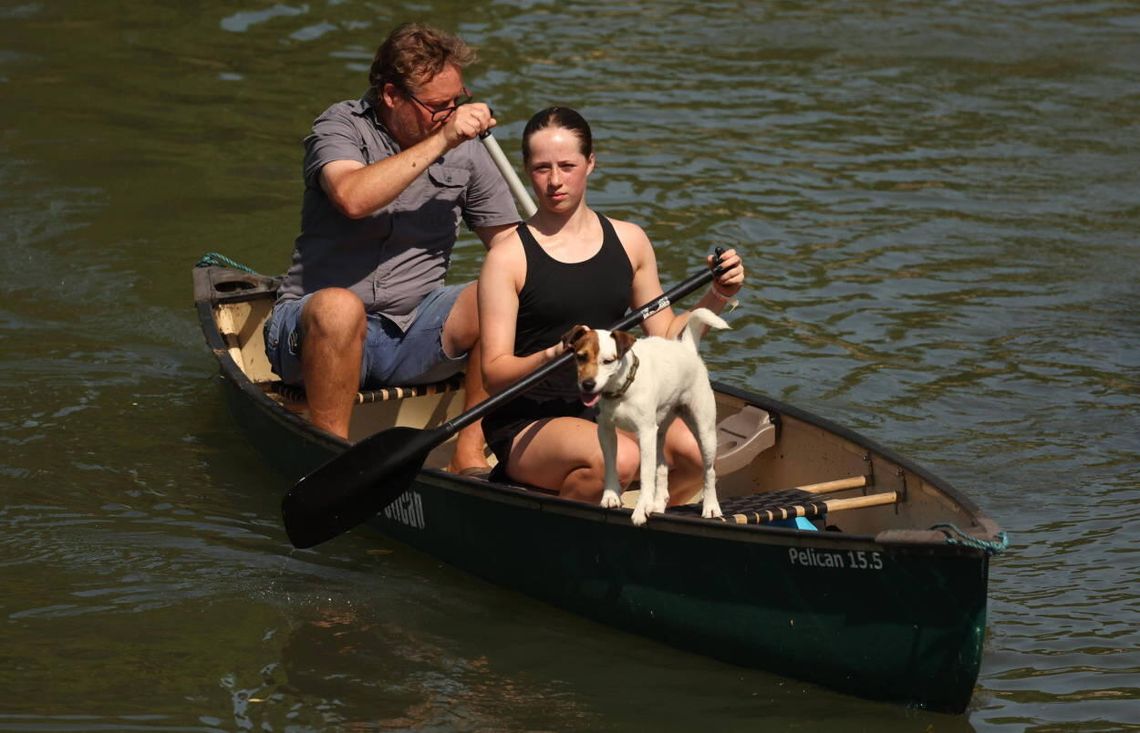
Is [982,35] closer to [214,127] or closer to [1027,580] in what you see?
[214,127]

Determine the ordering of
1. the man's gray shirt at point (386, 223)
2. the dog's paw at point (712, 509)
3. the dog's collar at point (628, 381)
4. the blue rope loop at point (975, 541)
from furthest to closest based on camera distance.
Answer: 1. the man's gray shirt at point (386, 223)
2. the dog's paw at point (712, 509)
3. the dog's collar at point (628, 381)
4. the blue rope loop at point (975, 541)

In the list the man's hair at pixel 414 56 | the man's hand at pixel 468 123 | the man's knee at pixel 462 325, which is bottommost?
the man's knee at pixel 462 325

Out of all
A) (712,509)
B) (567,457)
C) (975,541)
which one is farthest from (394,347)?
(975,541)

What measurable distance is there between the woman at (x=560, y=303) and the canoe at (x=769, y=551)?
17 centimetres

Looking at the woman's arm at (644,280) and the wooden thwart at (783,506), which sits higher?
the woman's arm at (644,280)

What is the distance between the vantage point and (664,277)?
9773 mm

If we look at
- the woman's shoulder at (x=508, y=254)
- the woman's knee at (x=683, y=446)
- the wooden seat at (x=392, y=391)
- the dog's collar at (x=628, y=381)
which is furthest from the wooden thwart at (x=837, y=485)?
the wooden seat at (x=392, y=391)

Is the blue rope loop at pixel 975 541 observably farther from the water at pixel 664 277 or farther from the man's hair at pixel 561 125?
the man's hair at pixel 561 125

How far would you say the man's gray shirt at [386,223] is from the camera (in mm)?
6555

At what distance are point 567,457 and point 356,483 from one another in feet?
2.37

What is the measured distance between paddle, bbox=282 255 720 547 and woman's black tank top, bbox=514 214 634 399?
5.0 inches

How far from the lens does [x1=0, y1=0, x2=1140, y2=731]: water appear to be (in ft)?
17.9

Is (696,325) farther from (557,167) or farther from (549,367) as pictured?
(557,167)

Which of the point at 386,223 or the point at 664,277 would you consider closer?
the point at 386,223
